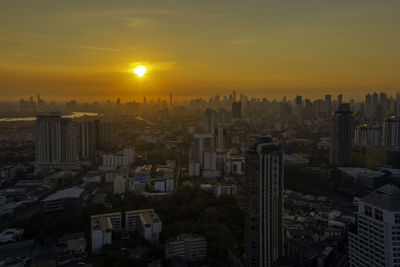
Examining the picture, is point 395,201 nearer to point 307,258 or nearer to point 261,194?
point 261,194

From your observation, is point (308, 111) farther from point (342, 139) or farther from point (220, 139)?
point (342, 139)

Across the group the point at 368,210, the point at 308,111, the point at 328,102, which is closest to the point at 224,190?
the point at 368,210

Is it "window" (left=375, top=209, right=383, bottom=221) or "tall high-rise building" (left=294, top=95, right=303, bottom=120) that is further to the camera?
"tall high-rise building" (left=294, top=95, right=303, bottom=120)

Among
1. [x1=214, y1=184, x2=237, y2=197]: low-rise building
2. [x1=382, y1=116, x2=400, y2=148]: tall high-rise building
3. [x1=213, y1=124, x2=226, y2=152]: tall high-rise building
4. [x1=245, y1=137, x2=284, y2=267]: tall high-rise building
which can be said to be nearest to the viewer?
[x1=245, y1=137, x2=284, y2=267]: tall high-rise building

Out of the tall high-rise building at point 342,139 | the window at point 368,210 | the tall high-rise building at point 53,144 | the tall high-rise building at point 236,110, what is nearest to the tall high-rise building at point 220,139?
the tall high-rise building at point 342,139

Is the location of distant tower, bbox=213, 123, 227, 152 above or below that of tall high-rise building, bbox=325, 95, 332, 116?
below

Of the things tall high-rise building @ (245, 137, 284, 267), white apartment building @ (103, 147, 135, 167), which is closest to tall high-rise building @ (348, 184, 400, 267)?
tall high-rise building @ (245, 137, 284, 267)

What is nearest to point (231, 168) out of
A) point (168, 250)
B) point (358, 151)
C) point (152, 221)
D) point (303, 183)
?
point (303, 183)

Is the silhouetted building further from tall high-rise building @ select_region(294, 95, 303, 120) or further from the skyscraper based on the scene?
the skyscraper
